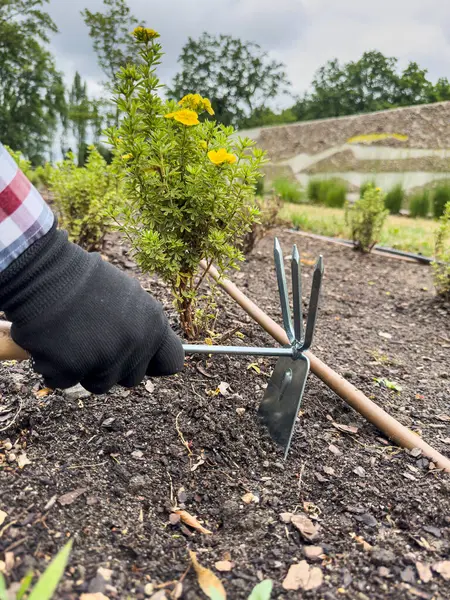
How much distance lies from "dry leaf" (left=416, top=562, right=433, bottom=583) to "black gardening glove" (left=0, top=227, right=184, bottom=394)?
719 millimetres

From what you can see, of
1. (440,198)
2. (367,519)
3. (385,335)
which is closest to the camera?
(367,519)

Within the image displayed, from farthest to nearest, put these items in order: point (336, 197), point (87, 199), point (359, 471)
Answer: point (336, 197) < point (87, 199) < point (359, 471)

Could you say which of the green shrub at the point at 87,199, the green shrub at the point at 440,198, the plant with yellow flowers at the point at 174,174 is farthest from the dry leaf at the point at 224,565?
the green shrub at the point at 440,198

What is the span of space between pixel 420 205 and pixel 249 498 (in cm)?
774

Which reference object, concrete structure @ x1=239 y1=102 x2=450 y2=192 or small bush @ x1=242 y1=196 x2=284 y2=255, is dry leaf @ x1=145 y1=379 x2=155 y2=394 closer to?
small bush @ x1=242 y1=196 x2=284 y2=255

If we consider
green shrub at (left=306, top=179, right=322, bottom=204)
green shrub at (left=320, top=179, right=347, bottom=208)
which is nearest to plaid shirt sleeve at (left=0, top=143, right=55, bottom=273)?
green shrub at (left=320, top=179, right=347, bottom=208)

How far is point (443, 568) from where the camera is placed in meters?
1.06

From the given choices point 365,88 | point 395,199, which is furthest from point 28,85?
point 395,199

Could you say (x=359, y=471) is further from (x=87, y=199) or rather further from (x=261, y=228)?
(x=261, y=228)

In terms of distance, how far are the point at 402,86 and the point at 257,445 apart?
27280 millimetres

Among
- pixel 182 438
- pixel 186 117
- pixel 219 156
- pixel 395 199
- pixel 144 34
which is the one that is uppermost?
pixel 144 34

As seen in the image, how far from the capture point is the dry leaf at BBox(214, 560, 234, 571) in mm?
1023

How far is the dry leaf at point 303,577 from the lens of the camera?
0.99 m

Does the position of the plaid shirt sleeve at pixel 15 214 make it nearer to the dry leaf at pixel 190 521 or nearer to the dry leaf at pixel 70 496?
the dry leaf at pixel 70 496
